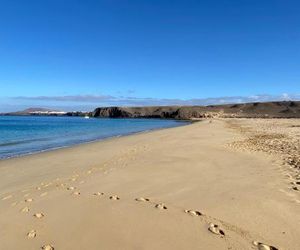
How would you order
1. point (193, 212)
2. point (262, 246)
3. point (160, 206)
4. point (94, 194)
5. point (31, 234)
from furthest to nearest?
point (94, 194)
point (160, 206)
point (193, 212)
point (31, 234)
point (262, 246)

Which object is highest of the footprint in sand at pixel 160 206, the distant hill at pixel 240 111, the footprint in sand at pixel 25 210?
the footprint in sand at pixel 160 206

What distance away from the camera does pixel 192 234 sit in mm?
5457

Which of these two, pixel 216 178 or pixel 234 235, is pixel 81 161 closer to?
pixel 216 178

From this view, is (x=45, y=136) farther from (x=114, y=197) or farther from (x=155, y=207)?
(x=155, y=207)

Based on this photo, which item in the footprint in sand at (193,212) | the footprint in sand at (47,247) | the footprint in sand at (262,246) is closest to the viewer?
the footprint in sand at (262,246)

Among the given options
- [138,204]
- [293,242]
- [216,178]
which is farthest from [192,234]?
[216,178]

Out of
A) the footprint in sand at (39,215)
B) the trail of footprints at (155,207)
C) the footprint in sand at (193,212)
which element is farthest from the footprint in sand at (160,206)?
the footprint in sand at (39,215)

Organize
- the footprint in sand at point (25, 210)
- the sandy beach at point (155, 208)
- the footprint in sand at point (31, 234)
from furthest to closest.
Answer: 1. the footprint in sand at point (25, 210)
2. the footprint in sand at point (31, 234)
3. the sandy beach at point (155, 208)

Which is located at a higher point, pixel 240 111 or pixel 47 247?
pixel 47 247

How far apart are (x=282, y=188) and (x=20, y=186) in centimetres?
677

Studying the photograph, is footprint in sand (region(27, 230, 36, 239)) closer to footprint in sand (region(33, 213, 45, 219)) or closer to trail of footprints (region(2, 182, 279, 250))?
trail of footprints (region(2, 182, 279, 250))

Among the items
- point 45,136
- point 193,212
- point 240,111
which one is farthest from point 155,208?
point 240,111

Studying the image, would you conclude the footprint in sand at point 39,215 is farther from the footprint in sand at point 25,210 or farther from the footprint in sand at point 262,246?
the footprint in sand at point 262,246

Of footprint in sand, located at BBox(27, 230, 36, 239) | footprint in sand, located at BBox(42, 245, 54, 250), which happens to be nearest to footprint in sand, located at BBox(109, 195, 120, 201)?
footprint in sand, located at BBox(27, 230, 36, 239)
